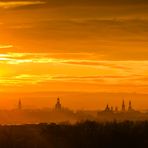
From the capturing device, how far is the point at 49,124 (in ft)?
154

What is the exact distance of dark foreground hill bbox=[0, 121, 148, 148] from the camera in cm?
4225

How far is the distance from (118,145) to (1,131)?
25.9 ft

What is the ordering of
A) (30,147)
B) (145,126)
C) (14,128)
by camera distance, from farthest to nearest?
(145,126)
(14,128)
(30,147)

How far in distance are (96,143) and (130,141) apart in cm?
250

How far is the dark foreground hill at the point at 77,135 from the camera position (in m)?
42.2

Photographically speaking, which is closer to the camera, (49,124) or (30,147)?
(30,147)

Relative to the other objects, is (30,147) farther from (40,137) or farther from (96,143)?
(96,143)

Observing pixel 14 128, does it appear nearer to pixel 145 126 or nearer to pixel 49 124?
pixel 49 124

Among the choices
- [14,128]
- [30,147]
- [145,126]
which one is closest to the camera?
[30,147]

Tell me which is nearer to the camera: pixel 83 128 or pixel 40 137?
pixel 40 137

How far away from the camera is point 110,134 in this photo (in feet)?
150

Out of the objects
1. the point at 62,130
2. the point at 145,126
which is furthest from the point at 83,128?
the point at 145,126

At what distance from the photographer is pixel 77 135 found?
4478cm

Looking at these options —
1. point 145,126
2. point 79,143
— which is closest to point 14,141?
point 79,143
